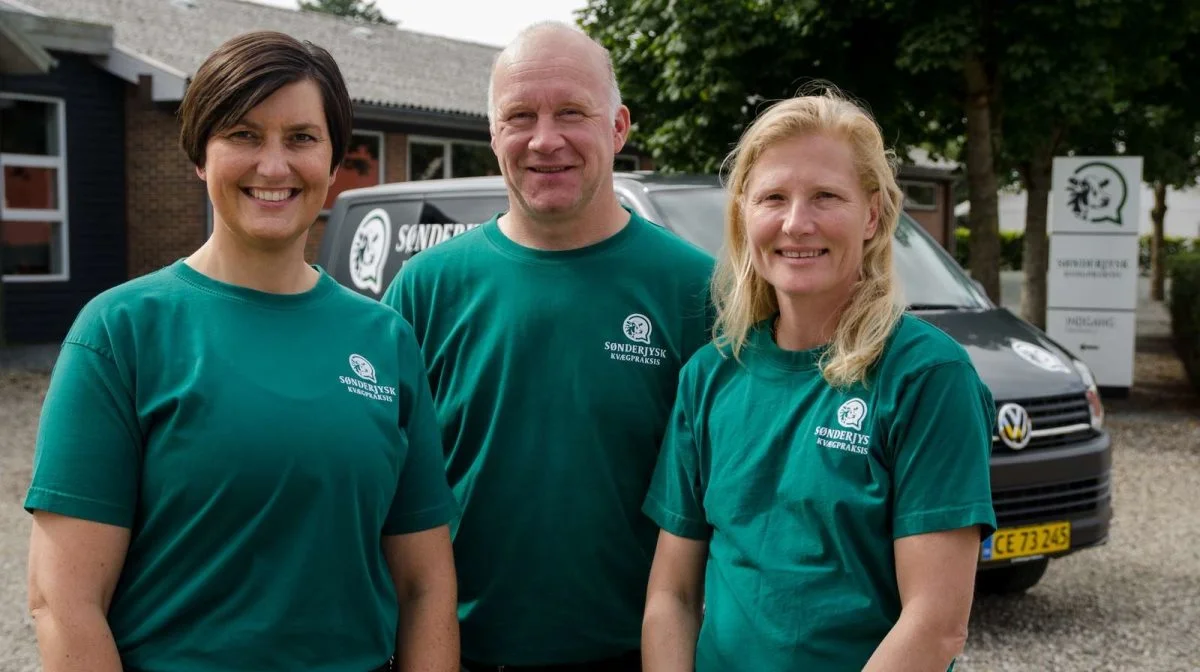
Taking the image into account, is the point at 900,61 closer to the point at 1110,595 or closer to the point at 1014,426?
the point at 1110,595

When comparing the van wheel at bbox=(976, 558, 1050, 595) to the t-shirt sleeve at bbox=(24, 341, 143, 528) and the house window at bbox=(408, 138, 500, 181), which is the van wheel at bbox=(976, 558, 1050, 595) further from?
the house window at bbox=(408, 138, 500, 181)

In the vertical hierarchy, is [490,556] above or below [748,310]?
below

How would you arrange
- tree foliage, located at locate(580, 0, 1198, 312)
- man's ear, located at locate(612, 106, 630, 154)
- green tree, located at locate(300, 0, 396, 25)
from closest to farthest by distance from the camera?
man's ear, located at locate(612, 106, 630, 154) → tree foliage, located at locate(580, 0, 1198, 312) → green tree, located at locate(300, 0, 396, 25)

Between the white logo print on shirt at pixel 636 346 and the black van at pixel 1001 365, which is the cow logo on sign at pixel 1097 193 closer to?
the black van at pixel 1001 365

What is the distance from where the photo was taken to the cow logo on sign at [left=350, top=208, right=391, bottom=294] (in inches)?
288

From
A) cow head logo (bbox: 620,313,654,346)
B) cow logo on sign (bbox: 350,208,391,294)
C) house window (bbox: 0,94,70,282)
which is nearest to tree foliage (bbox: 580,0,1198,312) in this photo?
cow logo on sign (bbox: 350,208,391,294)

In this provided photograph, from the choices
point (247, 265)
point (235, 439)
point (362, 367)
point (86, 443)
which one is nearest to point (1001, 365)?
point (362, 367)

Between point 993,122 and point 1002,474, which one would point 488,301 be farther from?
point 993,122

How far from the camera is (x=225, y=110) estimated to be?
1.95 m

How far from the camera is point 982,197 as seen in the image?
14.2m

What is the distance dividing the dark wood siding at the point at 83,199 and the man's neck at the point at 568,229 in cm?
1656

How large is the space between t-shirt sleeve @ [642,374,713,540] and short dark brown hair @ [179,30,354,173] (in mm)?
863

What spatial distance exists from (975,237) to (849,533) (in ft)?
43.0

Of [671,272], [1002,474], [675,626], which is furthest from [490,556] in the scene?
[1002,474]
